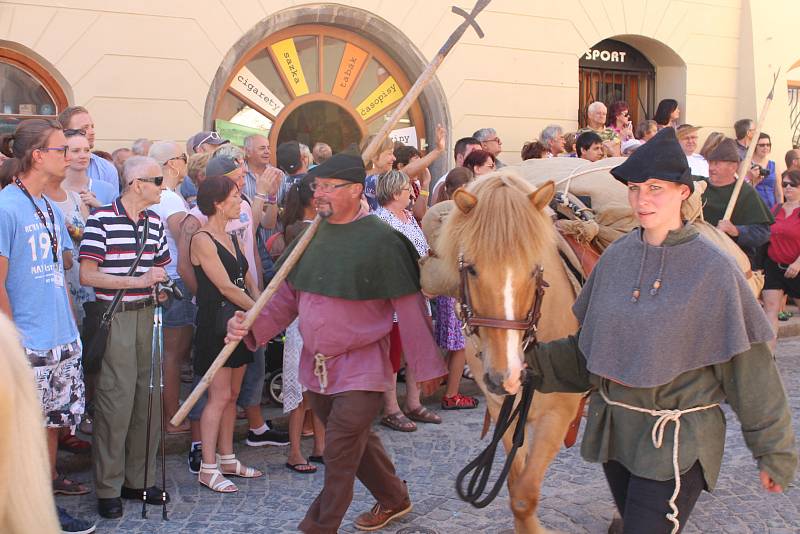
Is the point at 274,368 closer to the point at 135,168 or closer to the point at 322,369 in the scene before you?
the point at 135,168

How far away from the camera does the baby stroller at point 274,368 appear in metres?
6.57

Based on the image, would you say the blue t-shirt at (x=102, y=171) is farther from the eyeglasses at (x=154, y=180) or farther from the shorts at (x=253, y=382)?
the shorts at (x=253, y=382)

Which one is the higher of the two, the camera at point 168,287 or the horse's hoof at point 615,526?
the camera at point 168,287

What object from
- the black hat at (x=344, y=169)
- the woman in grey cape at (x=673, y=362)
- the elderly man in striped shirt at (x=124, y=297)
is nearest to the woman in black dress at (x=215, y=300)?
the elderly man in striped shirt at (x=124, y=297)

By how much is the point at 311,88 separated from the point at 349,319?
6.36 m

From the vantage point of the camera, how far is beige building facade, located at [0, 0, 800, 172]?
8.31 m

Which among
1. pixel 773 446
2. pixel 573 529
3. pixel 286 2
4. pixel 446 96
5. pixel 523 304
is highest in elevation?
pixel 286 2

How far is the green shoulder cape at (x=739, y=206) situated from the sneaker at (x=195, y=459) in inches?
156

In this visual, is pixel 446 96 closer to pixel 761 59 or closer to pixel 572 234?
pixel 761 59

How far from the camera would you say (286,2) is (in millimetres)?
9383

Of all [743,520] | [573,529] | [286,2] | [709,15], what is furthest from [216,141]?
[709,15]

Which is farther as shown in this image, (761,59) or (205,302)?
(761,59)

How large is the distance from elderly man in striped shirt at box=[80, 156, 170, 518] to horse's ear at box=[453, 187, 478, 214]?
6.27ft

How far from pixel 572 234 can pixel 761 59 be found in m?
10.4
